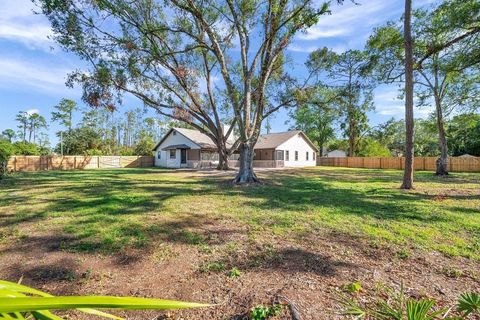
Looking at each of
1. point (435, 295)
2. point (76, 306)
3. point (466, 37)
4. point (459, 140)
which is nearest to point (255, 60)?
point (466, 37)

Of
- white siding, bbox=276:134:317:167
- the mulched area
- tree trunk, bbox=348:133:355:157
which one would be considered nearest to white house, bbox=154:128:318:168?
white siding, bbox=276:134:317:167

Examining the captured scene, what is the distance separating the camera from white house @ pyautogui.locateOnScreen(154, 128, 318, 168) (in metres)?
29.2

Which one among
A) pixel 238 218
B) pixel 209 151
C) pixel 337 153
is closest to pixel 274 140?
pixel 209 151

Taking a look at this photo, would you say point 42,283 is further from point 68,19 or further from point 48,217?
point 68,19

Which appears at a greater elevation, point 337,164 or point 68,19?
point 68,19

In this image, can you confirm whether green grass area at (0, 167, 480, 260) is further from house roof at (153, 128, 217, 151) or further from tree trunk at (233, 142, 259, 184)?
house roof at (153, 128, 217, 151)

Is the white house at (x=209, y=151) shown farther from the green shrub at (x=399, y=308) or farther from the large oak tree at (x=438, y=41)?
the green shrub at (x=399, y=308)

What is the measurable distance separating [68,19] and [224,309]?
13.7 metres

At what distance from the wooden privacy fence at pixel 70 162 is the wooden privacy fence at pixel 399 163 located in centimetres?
2445

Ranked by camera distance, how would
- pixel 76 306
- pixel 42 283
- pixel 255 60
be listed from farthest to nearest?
pixel 255 60
pixel 42 283
pixel 76 306

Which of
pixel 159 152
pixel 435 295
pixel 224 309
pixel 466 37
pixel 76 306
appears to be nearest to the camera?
pixel 76 306

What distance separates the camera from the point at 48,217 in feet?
19.9

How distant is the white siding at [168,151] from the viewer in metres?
30.0

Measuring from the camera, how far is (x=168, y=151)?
3159 centimetres
